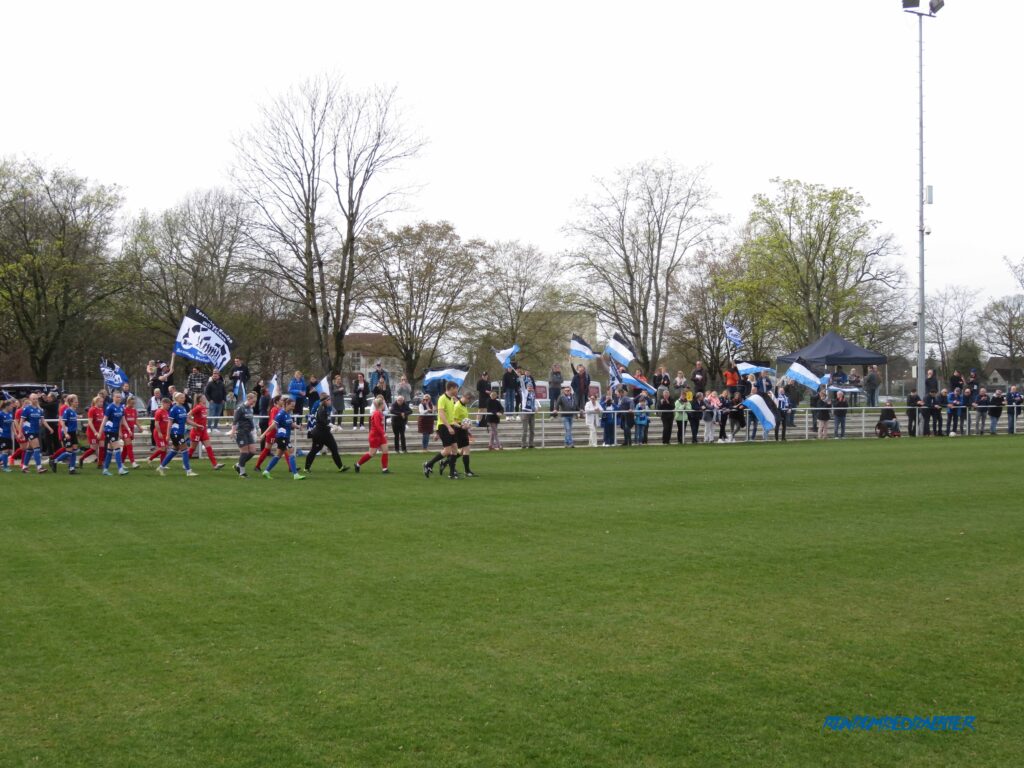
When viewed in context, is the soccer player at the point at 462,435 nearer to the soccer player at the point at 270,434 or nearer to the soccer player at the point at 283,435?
the soccer player at the point at 283,435

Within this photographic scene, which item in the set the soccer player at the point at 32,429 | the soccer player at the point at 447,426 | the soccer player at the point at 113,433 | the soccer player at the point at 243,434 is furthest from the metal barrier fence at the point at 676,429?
the soccer player at the point at 447,426

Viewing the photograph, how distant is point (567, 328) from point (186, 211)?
1001 inches

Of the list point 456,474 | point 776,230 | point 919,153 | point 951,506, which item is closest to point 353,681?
point 951,506

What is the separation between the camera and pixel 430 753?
4.84m

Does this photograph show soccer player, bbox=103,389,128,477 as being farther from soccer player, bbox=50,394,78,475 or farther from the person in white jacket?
the person in white jacket

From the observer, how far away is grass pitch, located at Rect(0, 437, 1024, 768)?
16.5 feet

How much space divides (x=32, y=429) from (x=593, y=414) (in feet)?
50.9

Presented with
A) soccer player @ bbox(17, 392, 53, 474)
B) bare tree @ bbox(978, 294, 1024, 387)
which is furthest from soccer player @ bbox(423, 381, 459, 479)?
bare tree @ bbox(978, 294, 1024, 387)

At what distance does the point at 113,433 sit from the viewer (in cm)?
2097

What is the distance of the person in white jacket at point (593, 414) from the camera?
2930 centimetres

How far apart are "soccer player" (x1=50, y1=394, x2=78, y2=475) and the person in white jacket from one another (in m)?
14.3

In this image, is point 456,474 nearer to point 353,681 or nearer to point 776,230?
point 353,681

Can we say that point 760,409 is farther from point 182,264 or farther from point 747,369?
point 182,264

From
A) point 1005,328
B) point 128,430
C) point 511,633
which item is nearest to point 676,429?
point 128,430
